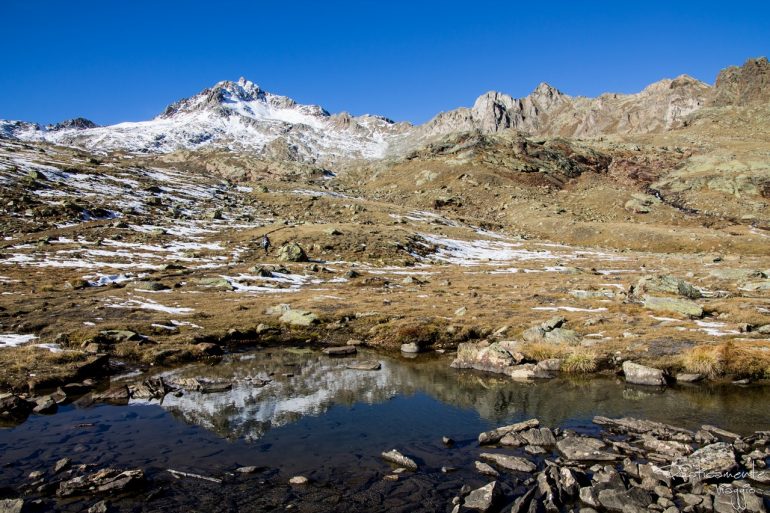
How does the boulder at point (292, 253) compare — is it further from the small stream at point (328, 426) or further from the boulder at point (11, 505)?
the boulder at point (11, 505)

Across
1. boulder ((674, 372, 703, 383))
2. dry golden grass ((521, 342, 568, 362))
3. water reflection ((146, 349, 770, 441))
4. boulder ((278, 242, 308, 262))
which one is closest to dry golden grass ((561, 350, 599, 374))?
dry golden grass ((521, 342, 568, 362))

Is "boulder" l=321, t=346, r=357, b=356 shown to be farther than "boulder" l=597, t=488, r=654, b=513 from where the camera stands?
Yes

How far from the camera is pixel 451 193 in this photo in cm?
13625

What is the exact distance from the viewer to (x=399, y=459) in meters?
14.5

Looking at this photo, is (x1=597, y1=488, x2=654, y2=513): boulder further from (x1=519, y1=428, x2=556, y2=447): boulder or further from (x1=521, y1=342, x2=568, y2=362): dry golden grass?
(x1=521, y1=342, x2=568, y2=362): dry golden grass

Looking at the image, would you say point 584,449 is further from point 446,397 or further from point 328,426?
point 328,426

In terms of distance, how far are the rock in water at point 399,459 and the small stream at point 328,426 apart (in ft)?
0.96

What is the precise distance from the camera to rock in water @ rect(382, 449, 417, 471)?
14.2 m

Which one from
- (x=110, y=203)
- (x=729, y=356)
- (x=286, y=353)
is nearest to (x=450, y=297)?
(x=286, y=353)

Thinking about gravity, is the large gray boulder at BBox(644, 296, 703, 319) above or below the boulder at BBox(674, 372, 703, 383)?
above

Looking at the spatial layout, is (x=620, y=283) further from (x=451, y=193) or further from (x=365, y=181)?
(x=365, y=181)
